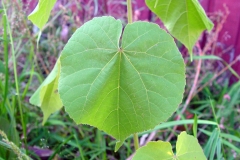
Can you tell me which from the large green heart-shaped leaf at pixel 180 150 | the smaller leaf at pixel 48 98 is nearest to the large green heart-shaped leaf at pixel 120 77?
the large green heart-shaped leaf at pixel 180 150

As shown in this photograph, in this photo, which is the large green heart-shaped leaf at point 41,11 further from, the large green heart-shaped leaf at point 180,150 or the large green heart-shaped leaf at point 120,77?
the large green heart-shaped leaf at point 180,150

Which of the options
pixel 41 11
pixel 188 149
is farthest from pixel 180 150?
pixel 41 11

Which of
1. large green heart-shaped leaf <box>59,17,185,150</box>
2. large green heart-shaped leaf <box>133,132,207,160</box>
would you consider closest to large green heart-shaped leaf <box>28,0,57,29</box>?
large green heart-shaped leaf <box>59,17,185,150</box>

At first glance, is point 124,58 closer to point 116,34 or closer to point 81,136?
point 116,34

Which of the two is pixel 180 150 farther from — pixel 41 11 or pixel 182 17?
pixel 41 11

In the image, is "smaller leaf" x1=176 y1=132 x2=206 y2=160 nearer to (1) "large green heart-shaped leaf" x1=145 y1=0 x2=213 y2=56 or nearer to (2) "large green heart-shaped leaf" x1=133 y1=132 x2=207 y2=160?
(2) "large green heart-shaped leaf" x1=133 y1=132 x2=207 y2=160

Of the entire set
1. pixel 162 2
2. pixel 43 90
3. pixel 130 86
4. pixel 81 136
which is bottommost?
pixel 81 136

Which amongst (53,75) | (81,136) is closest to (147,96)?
(53,75)

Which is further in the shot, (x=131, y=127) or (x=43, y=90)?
(x=43, y=90)
